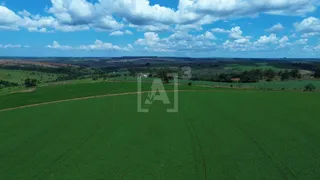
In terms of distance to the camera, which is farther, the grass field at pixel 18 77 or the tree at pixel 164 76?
the grass field at pixel 18 77

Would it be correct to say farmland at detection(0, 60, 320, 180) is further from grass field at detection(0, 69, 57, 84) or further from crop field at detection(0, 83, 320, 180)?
grass field at detection(0, 69, 57, 84)

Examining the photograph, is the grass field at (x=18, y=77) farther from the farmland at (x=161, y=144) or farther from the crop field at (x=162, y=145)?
the crop field at (x=162, y=145)

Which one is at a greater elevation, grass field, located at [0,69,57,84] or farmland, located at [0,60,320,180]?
farmland, located at [0,60,320,180]

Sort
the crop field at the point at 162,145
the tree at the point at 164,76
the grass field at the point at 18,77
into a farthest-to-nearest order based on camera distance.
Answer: the grass field at the point at 18,77 → the tree at the point at 164,76 → the crop field at the point at 162,145

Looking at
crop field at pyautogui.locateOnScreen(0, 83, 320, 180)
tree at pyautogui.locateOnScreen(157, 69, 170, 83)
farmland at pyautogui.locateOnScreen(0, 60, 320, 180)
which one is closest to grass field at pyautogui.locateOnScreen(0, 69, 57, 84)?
tree at pyautogui.locateOnScreen(157, 69, 170, 83)

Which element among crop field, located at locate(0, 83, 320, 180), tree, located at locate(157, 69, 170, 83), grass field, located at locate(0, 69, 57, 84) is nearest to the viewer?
crop field, located at locate(0, 83, 320, 180)

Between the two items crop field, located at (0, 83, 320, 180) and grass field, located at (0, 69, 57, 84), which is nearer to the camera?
crop field, located at (0, 83, 320, 180)

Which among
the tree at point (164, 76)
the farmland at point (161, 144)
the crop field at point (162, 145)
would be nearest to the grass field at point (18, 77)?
the tree at point (164, 76)

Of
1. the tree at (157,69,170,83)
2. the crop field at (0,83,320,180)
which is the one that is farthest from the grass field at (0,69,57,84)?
the crop field at (0,83,320,180)

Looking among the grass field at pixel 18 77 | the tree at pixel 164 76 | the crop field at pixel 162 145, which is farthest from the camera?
the grass field at pixel 18 77

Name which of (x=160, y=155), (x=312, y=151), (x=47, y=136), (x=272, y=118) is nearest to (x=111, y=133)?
(x=47, y=136)

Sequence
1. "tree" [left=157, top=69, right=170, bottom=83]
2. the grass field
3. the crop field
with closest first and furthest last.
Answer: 1. the crop field
2. "tree" [left=157, top=69, right=170, bottom=83]
3. the grass field
